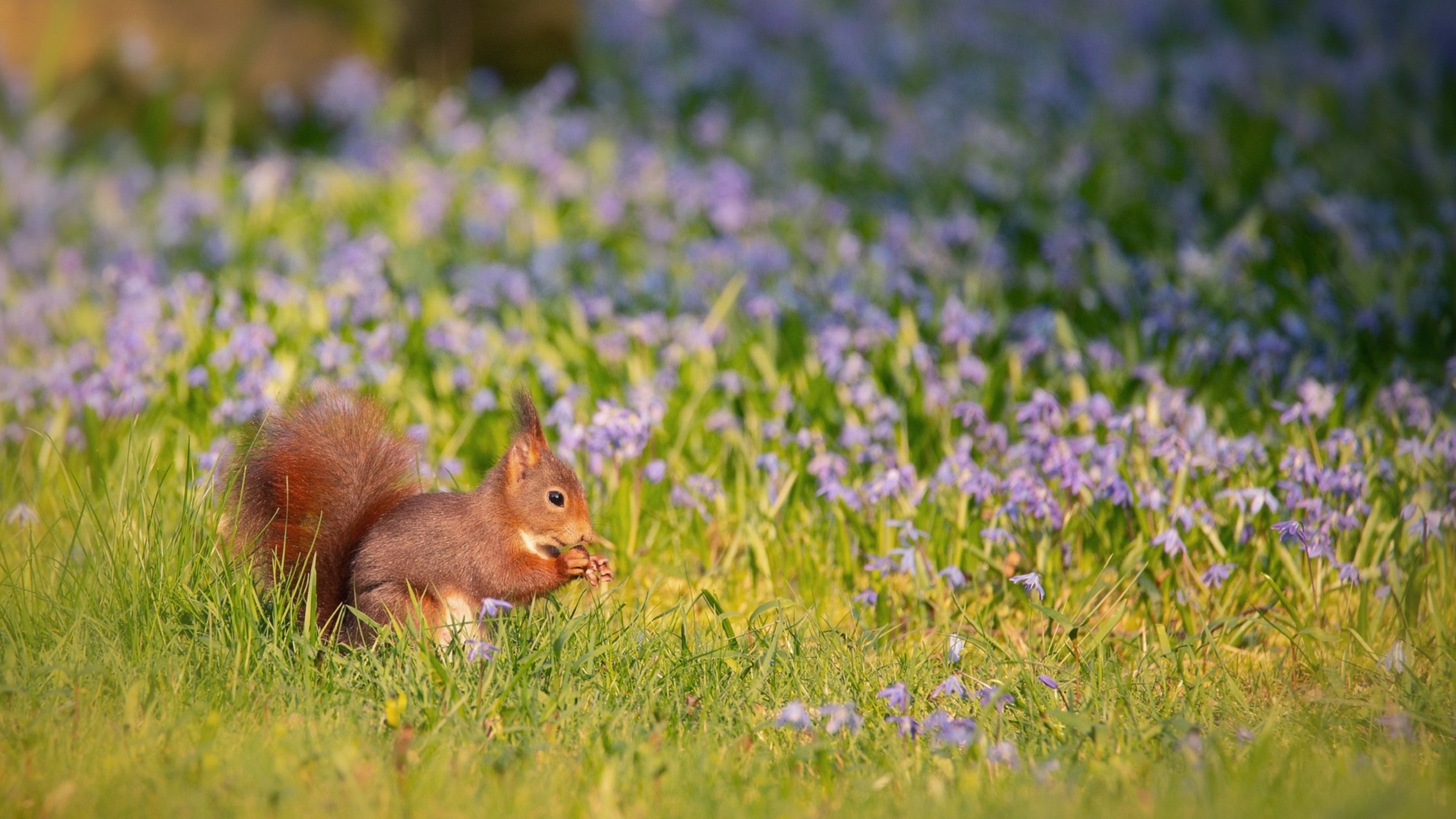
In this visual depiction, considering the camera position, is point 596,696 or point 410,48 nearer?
point 596,696

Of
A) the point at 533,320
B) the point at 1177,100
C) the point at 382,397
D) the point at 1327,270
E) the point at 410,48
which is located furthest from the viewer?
the point at 410,48

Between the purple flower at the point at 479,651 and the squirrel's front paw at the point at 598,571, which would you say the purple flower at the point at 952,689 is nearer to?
the squirrel's front paw at the point at 598,571

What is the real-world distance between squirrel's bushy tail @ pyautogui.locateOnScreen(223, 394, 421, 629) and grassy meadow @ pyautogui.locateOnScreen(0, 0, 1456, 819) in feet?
0.29

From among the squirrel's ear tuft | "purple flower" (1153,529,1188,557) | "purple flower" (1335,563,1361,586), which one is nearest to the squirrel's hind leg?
the squirrel's ear tuft

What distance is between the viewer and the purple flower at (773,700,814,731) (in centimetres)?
254

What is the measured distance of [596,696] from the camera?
2736mm

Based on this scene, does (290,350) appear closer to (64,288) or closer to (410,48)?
(64,288)

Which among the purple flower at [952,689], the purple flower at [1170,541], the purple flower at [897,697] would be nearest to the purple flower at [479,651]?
the purple flower at [897,697]

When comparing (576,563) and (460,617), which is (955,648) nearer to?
(576,563)

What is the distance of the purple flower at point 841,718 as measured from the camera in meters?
2.59

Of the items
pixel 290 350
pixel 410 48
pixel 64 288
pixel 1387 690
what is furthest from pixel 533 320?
pixel 410 48

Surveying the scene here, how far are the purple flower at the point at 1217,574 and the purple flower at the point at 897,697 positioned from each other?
896mm

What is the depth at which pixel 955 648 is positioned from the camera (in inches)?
114

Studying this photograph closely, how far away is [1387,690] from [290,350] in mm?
3307
